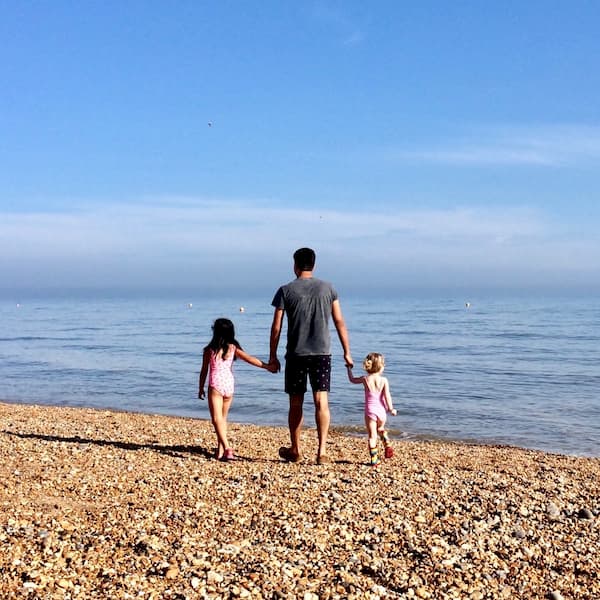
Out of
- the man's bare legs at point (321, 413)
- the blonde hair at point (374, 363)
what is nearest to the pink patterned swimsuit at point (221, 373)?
the man's bare legs at point (321, 413)

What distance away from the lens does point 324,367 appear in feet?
24.4

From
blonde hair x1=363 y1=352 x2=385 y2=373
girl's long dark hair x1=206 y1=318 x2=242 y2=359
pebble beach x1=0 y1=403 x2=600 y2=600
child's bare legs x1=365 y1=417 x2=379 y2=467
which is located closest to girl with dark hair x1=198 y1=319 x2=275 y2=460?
girl's long dark hair x1=206 y1=318 x2=242 y2=359

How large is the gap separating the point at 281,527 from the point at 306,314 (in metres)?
2.67

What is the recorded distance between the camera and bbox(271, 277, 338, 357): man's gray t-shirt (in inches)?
291

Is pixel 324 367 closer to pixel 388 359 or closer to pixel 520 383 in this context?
pixel 520 383

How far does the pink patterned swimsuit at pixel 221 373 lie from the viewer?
7.91 m

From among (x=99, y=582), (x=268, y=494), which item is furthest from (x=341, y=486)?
(x=99, y=582)

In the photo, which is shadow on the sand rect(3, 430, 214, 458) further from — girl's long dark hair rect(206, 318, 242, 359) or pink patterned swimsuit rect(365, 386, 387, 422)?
pink patterned swimsuit rect(365, 386, 387, 422)

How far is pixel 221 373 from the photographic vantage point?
7.94 meters

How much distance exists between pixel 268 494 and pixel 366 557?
1642mm

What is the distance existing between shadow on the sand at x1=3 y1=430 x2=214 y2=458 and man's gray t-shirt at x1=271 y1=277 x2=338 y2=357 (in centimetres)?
223

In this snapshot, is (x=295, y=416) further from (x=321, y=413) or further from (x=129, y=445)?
(x=129, y=445)

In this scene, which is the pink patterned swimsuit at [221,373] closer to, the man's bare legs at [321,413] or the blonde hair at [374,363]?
the man's bare legs at [321,413]

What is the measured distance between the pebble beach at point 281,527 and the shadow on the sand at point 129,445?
4.2 inches
